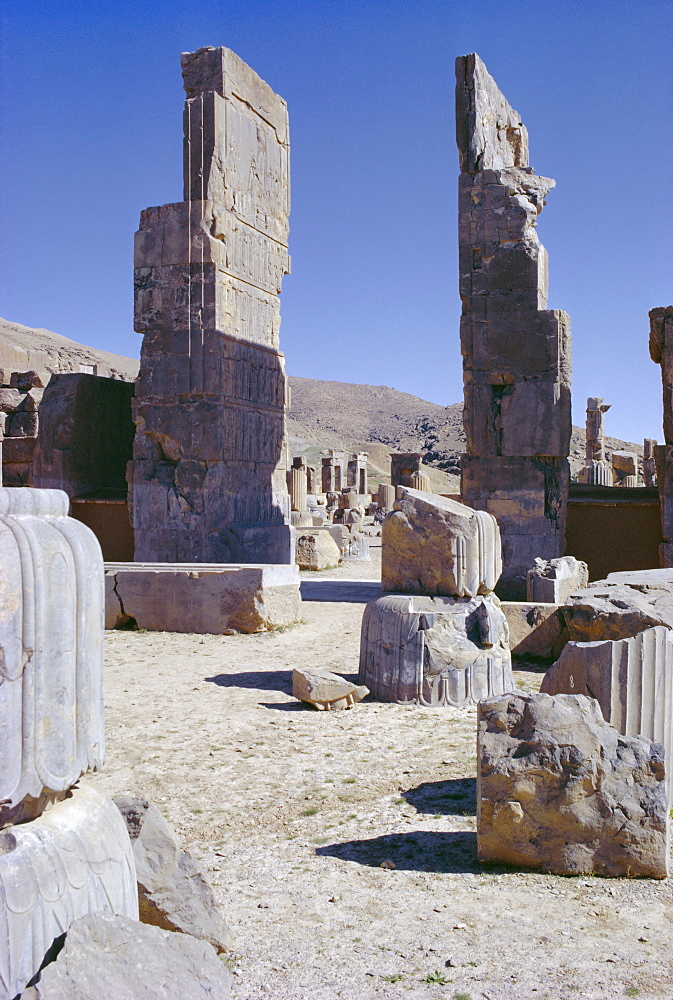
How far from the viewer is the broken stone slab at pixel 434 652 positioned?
19.1 feet

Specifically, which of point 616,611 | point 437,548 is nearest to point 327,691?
point 437,548

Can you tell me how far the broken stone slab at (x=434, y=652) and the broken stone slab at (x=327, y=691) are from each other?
226 millimetres

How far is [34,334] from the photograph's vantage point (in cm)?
6406

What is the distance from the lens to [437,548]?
6176 mm

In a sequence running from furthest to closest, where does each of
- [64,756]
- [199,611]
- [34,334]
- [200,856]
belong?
1. [34,334]
2. [199,611]
3. [200,856]
4. [64,756]

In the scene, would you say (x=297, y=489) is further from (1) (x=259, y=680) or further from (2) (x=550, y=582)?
(1) (x=259, y=680)

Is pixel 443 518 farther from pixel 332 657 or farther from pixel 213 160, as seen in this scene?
pixel 213 160

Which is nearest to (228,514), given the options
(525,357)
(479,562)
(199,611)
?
(199,611)

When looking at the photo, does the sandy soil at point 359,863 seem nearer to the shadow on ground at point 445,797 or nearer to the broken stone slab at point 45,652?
the shadow on ground at point 445,797

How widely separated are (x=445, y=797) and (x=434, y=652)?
1831 mm

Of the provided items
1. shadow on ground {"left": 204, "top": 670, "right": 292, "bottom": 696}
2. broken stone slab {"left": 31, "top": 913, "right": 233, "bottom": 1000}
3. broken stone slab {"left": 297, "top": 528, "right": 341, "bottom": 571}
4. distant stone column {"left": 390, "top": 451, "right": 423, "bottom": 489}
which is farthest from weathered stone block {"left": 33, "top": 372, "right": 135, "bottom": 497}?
distant stone column {"left": 390, "top": 451, "right": 423, "bottom": 489}

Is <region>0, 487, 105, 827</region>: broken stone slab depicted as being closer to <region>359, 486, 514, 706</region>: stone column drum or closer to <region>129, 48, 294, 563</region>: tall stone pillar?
<region>359, 486, 514, 706</region>: stone column drum

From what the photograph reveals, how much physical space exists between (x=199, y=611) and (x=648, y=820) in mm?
5899

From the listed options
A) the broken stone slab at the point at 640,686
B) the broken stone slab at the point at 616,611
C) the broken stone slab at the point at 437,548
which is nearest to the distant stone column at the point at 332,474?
the broken stone slab at the point at 437,548
